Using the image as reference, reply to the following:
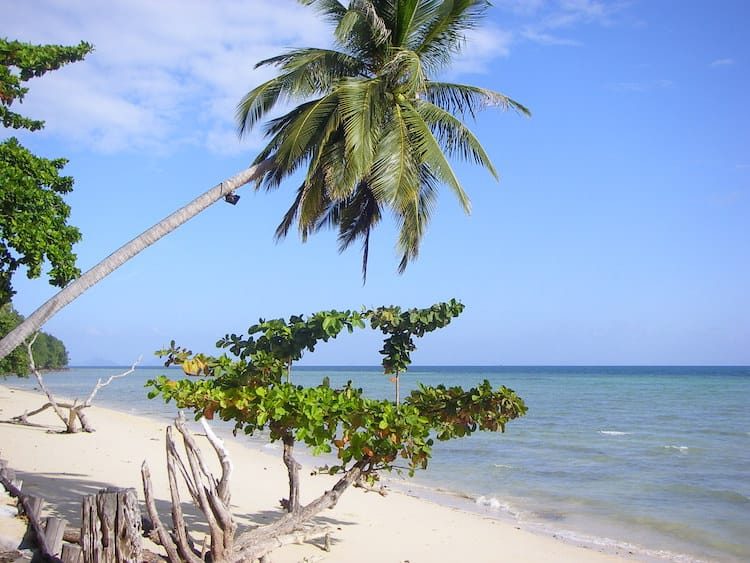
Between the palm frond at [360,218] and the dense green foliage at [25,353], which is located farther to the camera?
the dense green foliage at [25,353]

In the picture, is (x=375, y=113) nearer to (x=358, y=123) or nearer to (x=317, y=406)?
(x=358, y=123)

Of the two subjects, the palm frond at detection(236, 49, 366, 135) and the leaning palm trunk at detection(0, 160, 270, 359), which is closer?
the leaning palm trunk at detection(0, 160, 270, 359)

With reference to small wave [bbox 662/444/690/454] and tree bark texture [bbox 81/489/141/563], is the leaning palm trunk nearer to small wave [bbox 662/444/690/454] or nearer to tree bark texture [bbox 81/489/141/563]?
tree bark texture [bbox 81/489/141/563]

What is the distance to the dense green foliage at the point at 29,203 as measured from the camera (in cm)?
840

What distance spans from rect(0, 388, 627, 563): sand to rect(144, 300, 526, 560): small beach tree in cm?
136

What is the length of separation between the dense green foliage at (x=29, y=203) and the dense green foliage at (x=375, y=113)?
2.83m

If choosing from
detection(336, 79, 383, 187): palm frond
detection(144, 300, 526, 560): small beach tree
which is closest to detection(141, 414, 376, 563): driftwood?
detection(144, 300, 526, 560): small beach tree

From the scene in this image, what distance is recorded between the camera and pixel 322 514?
9617mm

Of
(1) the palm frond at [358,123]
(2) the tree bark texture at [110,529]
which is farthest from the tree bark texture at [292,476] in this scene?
(1) the palm frond at [358,123]

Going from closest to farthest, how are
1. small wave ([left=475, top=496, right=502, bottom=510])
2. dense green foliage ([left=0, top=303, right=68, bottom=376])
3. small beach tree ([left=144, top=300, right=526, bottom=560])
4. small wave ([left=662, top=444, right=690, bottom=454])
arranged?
small beach tree ([left=144, top=300, right=526, bottom=560]) → small wave ([left=475, top=496, right=502, bottom=510]) → small wave ([left=662, top=444, right=690, bottom=454]) → dense green foliage ([left=0, top=303, right=68, bottom=376])

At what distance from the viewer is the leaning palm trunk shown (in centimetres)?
830

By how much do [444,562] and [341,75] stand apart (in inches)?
273

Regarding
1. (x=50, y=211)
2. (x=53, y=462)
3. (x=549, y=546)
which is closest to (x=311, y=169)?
(x=50, y=211)

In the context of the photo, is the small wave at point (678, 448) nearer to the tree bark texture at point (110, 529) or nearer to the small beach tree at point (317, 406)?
the small beach tree at point (317, 406)
